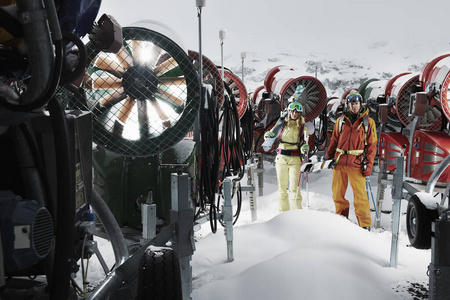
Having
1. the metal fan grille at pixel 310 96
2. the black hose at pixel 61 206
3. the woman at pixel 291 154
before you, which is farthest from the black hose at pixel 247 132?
→ the black hose at pixel 61 206

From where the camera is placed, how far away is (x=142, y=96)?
8.99 feet

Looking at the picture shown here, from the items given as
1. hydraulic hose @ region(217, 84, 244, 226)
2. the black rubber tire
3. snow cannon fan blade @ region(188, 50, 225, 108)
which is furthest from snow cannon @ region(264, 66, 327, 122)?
the black rubber tire

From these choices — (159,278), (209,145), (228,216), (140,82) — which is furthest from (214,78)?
(159,278)

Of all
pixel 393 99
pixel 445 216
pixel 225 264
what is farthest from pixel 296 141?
pixel 445 216

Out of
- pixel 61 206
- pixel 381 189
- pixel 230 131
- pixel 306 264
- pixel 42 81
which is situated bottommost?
pixel 306 264

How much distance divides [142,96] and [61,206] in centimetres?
173

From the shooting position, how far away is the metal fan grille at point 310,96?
7.86 m

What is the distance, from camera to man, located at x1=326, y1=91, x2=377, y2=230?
5.39 m

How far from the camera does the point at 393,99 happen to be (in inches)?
265

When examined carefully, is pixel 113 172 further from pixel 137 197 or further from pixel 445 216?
pixel 445 216

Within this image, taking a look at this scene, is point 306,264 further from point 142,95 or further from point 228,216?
point 142,95

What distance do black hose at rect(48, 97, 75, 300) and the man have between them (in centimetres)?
479

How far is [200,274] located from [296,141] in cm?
310

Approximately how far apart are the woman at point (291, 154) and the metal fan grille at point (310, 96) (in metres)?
1.69
